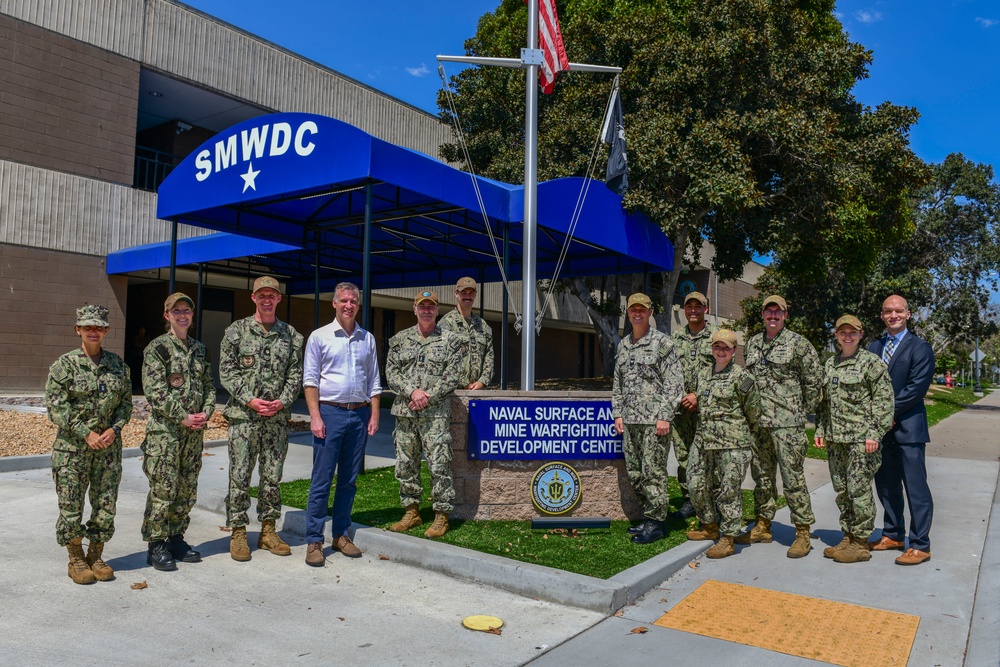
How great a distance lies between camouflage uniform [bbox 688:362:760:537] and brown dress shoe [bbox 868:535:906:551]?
3.86ft

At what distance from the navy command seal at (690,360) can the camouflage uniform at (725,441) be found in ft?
0.63

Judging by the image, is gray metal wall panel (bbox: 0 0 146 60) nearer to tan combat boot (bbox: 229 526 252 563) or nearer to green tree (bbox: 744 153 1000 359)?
tan combat boot (bbox: 229 526 252 563)

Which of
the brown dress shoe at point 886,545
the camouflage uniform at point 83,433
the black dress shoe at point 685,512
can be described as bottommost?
the brown dress shoe at point 886,545

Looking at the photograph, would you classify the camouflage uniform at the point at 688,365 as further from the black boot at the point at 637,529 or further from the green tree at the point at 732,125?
the green tree at the point at 732,125

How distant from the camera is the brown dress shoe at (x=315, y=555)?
17.2 feet

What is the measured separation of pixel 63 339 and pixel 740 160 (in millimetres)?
15486

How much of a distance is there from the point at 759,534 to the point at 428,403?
3023mm

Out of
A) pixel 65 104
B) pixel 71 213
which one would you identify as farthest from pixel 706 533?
pixel 65 104

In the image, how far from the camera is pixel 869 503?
546cm

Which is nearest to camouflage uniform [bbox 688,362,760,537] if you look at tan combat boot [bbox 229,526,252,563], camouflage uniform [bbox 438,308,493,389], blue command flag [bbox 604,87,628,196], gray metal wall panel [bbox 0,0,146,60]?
camouflage uniform [bbox 438,308,493,389]

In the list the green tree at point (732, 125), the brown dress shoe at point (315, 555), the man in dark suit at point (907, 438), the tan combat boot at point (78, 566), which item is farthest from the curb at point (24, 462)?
the green tree at point (732, 125)

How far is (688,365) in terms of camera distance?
6156 millimetres

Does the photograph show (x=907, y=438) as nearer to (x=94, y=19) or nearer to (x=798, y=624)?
(x=798, y=624)

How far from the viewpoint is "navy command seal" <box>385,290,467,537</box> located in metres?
5.76
